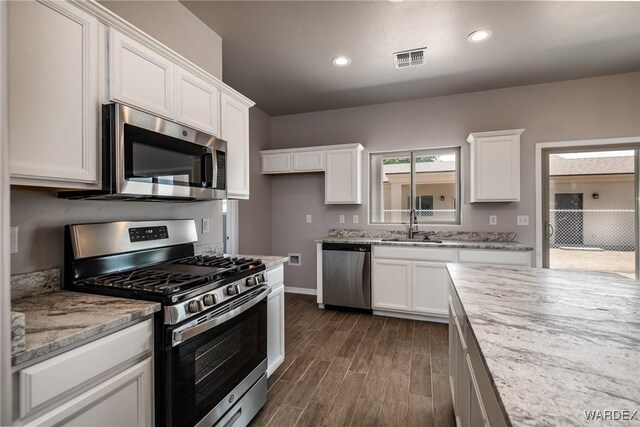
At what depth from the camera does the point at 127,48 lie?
4.87ft

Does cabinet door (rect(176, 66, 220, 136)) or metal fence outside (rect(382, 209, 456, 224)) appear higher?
cabinet door (rect(176, 66, 220, 136))

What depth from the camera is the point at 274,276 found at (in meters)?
2.18

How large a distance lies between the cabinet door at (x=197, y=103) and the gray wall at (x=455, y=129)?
249 centimetres

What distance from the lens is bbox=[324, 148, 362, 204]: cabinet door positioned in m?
3.96

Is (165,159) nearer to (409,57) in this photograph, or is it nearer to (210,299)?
(210,299)

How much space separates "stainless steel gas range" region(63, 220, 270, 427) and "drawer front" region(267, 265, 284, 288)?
224mm

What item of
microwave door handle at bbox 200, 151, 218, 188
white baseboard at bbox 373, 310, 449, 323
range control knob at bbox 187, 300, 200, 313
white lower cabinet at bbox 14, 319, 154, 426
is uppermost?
microwave door handle at bbox 200, 151, 218, 188

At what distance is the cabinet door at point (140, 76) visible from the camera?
1.43m

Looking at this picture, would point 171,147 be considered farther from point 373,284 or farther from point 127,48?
point 373,284

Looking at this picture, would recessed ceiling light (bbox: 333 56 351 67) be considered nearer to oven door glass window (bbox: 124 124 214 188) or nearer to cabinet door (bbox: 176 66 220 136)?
cabinet door (bbox: 176 66 220 136)

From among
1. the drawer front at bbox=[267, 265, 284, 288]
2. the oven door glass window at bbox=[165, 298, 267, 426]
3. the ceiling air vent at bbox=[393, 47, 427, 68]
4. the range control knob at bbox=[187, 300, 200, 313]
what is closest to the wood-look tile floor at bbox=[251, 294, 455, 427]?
the oven door glass window at bbox=[165, 298, 267, 426]

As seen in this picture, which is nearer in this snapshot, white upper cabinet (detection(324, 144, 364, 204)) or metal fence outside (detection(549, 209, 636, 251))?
metal fence outside (detection(549, 209, 636, 251))

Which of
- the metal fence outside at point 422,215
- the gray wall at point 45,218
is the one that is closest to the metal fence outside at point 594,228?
the metal fence outside at point 422,215

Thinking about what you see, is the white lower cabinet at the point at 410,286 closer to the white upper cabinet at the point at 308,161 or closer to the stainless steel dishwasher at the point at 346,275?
the stainless steel dishwasher at the point at 346,275
